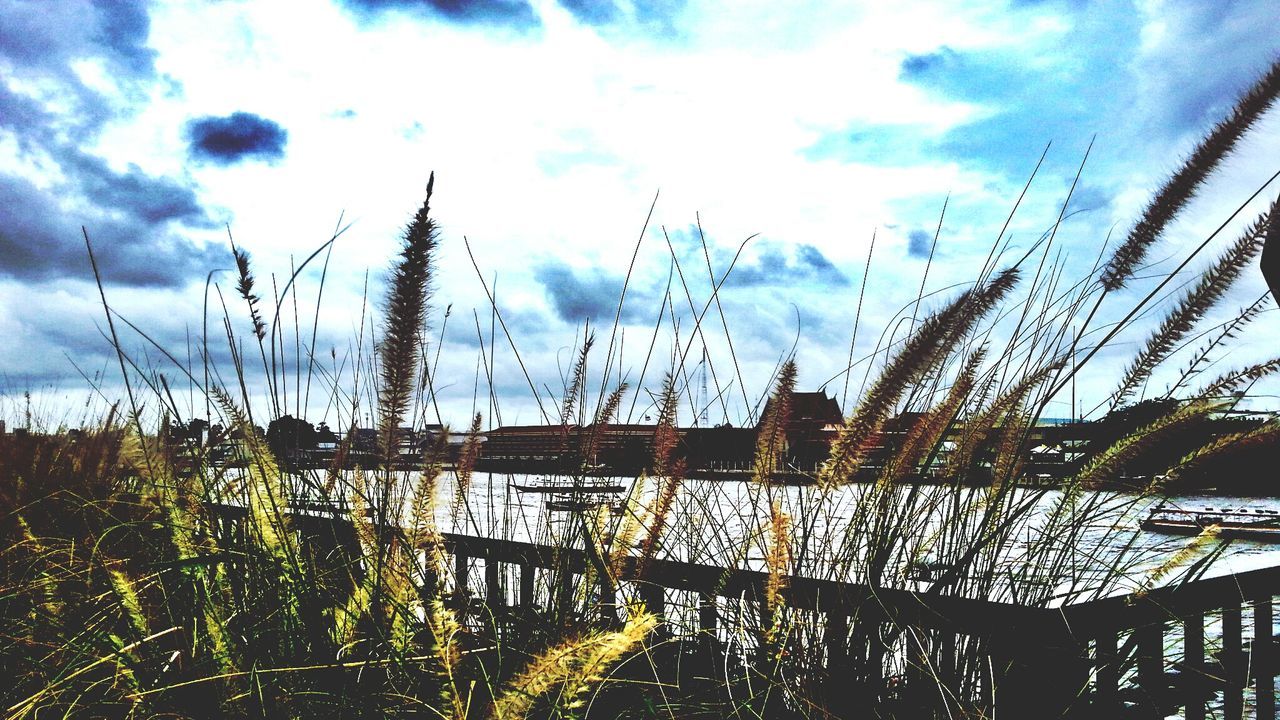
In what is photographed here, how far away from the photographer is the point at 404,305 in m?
0.98

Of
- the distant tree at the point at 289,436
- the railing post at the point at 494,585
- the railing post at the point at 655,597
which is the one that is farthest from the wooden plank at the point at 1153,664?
the distant tree at the point at 289,436

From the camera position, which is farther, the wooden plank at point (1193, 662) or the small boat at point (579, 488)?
the wooden plank at point (1193, 662)

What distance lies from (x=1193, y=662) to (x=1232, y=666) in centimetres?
9

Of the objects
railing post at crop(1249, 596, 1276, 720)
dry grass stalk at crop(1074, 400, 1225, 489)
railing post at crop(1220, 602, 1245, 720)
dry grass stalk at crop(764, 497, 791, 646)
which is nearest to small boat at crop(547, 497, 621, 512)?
dry grass stalk at crop(764, 497, 791, 646)

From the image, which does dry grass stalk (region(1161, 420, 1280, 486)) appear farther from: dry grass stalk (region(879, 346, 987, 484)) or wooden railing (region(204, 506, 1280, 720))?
dry grass stalk (region(879, 346, 987, 484))

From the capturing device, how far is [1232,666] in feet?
5.17

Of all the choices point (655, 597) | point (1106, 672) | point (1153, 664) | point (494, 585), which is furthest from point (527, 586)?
point (1153, 664)

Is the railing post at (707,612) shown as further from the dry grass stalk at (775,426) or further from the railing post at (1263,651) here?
the railing post at (1263,651)

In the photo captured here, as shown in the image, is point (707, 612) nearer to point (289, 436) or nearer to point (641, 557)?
point (641, 557)

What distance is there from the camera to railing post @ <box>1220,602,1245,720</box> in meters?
1.52

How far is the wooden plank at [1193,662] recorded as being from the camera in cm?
148

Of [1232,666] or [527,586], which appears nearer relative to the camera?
[527,586]

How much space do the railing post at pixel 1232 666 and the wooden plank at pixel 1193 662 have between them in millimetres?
37

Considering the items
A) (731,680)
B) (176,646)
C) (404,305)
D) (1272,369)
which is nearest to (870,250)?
(1272,369)
